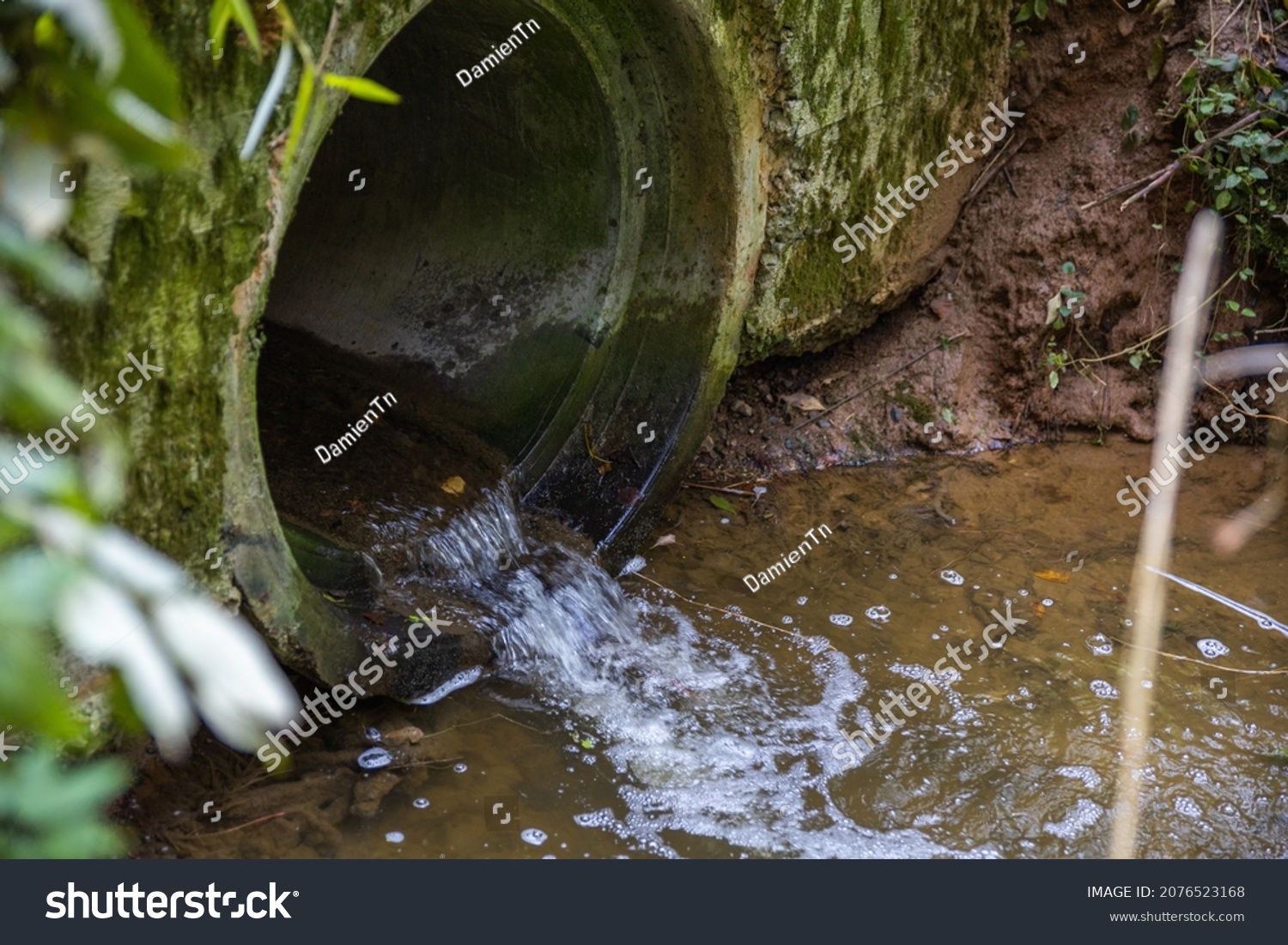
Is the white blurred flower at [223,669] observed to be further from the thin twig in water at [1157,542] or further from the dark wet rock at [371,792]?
the thin twig in water at [1157,542]

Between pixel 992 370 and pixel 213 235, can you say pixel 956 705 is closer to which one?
pixel 992 370

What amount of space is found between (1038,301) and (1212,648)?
68.4 inches

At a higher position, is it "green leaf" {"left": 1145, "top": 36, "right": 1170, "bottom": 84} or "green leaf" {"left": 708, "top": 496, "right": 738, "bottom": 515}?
"green leaf" {"left": 1145, "top": 36, "right": 1170, "bottom": 84}

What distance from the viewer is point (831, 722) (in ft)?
11.3

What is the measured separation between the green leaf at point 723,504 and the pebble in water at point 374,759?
184 cm

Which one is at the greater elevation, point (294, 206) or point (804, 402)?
point (804, 402)

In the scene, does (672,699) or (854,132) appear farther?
(854,132)

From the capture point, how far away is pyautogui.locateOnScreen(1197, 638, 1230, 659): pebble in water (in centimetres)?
384

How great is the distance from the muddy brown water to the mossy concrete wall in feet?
1.45

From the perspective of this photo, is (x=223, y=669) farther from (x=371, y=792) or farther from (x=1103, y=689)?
(x=1103, y=689)

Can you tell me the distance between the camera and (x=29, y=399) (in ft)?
2.59

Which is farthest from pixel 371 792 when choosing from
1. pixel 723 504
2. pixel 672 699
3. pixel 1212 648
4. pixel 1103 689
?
pixel 1212 648

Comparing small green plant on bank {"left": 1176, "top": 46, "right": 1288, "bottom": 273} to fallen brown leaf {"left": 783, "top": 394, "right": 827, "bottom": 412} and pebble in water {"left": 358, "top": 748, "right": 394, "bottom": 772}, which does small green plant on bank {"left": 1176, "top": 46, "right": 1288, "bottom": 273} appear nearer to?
fallen brown leaf {"left": 783, "top": 394, "right": 827, "bottom": 412}

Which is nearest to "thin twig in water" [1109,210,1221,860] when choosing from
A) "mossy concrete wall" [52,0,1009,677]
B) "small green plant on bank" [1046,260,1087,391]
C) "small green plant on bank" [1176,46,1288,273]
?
"small green plant on bank" [1176,46,1288,273]
